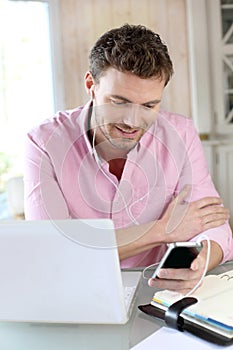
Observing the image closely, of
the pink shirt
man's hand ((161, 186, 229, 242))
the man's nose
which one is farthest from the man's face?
man's hand ((161, 186, 229, 242))

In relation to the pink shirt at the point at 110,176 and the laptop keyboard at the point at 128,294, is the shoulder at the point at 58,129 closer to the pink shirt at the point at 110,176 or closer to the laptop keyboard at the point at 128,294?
the pink shirt at the point at 110,176

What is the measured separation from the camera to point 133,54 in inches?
48.4

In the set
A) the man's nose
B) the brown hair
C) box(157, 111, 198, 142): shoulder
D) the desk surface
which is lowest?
the desk surface

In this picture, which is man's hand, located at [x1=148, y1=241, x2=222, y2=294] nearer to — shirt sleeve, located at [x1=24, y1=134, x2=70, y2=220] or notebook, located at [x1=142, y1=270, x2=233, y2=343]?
notebook, located at [x1=142, y1=270, x2=233, y2=343]

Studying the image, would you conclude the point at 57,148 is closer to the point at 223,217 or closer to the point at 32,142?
the point at 32,142

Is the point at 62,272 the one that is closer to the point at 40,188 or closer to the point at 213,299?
the point at 213,299

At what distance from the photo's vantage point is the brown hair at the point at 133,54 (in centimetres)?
123

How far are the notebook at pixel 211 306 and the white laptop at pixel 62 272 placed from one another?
4.5 inches

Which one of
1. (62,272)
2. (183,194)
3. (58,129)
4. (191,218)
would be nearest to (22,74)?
(58,129)

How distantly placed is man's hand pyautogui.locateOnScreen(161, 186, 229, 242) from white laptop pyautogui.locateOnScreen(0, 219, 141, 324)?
1.21 feet

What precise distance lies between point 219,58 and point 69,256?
2641 mm

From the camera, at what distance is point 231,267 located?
1.25 m

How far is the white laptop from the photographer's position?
0.86m

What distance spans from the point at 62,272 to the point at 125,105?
54cm
